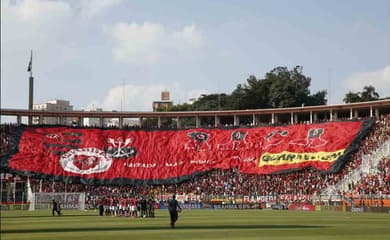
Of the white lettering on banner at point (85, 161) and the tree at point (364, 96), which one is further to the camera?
the tree at point (364, 96)

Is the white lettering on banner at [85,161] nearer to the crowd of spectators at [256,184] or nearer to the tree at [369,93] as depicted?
the crowd of spectators at [256,184]

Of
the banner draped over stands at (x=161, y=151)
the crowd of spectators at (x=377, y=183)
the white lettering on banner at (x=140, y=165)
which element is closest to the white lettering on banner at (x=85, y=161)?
the banner draped over stands at (x=161, y=151)

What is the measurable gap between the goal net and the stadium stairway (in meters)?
29.1

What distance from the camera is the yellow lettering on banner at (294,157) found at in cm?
7969

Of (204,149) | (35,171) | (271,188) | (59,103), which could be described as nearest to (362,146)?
(271,188)

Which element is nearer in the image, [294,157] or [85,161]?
[294,157]

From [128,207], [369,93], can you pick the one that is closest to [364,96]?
[369,93]

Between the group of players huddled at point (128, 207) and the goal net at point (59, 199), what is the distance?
16.3 metres

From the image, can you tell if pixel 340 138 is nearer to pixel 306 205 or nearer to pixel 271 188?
pixel 271 188

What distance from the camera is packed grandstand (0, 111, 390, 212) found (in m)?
68.0

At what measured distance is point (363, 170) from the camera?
73.3 m

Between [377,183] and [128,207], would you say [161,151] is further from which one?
[128,207]

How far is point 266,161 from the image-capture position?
8525cm

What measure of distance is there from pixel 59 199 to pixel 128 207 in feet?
74.4
